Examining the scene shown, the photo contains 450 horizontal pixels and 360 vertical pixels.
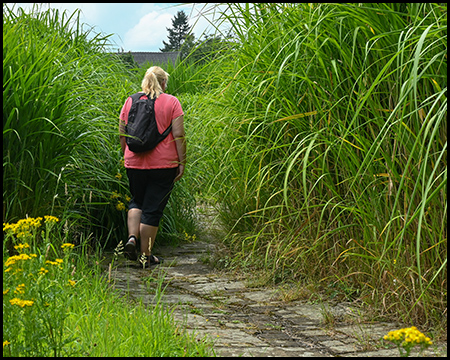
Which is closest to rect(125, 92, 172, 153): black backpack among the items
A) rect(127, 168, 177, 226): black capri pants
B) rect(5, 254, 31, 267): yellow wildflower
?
rect(127, 168, 177, 226): black capri pants

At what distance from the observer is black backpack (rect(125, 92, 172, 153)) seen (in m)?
5.59

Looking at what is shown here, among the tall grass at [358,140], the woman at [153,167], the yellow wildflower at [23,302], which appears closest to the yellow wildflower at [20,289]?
the yellow wildflower at [23,302]

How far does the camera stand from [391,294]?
3639 millimetres

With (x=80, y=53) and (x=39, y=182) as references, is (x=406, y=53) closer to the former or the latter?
(x=39, y=182)

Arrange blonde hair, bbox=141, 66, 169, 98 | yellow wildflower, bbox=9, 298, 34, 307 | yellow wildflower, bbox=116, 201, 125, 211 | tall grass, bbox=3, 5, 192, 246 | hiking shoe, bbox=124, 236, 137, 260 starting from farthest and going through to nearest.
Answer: yellow wildflower, bbox=116, 201, 125, 211, blonde hair, bbox=141, 66, 169, 98, hiking shoe, bbox=124, 236, 137, 260, tall grass, bbox=3, 5, 192, 246, yellow wildflower, bbox=9, 298, 34, 307

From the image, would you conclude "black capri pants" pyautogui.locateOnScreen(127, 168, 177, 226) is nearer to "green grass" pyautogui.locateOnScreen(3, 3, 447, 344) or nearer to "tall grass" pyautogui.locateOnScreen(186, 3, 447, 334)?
"green grass" pyautogui.locateOnScreen(3, 3, 447, 344)

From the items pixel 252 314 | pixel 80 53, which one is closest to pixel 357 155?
pixel 252 314

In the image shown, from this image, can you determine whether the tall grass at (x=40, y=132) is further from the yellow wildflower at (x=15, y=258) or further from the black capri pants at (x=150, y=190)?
the yellow wildflower at (x=15, y=258)

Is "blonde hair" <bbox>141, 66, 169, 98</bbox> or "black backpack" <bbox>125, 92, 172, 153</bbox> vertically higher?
"blonde hair" <bbox>141, 66, 169, 98</bbox>

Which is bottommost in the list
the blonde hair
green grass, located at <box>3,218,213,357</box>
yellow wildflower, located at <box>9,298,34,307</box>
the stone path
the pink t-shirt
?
the stone path

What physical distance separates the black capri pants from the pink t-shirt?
67 mm

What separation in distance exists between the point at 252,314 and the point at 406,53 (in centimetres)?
200

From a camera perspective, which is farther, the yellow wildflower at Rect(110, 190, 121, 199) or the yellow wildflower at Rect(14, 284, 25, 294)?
the yellow wildflower at Rect(110, 190, 121, 199)

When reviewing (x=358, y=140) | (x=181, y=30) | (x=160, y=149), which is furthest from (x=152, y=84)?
(x=181, y=30)
